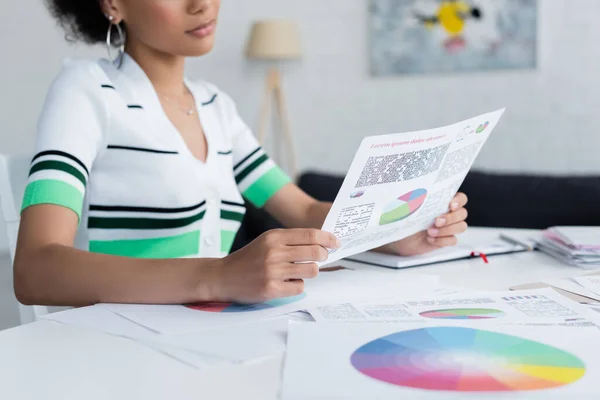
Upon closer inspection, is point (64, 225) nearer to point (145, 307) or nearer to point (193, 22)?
point (145, 307)

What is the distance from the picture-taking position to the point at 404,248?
131 cm

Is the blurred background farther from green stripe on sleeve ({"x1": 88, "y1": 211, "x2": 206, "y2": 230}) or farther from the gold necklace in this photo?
green stripe on sleeve ({"x1": 88, "y1": 211, "x2": 206, "y2": 230})

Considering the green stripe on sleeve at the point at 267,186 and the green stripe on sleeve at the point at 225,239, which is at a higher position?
the green stripe on sleeve at the point at 267,186

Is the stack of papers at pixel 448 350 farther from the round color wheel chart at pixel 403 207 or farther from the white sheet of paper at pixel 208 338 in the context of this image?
the round color wheel chart at pixel 403 207

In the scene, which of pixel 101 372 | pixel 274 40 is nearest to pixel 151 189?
pixel 101 372

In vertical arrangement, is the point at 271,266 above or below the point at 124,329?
above

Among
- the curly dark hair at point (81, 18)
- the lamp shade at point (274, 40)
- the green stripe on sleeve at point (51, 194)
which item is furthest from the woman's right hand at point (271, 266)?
the lamp shade at point (274, 40)

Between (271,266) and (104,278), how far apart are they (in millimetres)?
241

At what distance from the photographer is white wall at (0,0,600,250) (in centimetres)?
406

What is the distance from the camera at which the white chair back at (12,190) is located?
1.39 metres

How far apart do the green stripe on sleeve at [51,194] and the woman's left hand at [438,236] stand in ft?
1.78

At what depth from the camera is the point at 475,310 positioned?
93cm

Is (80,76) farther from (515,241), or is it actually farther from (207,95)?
(515,241)

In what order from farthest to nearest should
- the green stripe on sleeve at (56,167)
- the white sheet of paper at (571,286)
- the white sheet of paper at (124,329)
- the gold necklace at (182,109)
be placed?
the gold necklace at (182,109), the green stripe on sleeve at (56,167), the white sheet of paper at (571,286), the white sheet of paper at (124,329)
